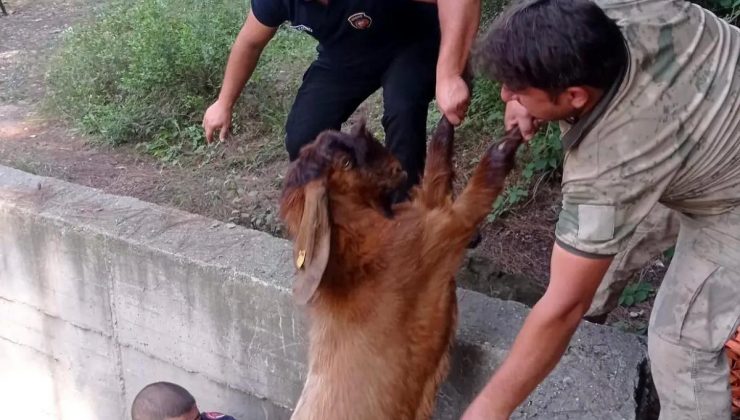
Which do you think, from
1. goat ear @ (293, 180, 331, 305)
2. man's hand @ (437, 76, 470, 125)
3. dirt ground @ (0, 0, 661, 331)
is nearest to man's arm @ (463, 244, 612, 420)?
goat ear @ (293, 180, 331, 305)

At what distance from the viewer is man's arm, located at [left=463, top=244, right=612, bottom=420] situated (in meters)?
2.36

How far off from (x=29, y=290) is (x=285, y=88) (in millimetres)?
3307

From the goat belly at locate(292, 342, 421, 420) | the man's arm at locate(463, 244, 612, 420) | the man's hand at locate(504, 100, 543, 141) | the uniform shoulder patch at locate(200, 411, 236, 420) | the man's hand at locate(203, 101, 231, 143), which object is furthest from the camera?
the man's hand at locate(203, 101, 231, 143)

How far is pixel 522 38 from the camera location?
7.39 ft

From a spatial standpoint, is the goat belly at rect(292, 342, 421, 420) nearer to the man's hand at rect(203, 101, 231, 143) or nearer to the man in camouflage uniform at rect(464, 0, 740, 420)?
the man in camouflage uniform at rect(464, 0, 740, 420)

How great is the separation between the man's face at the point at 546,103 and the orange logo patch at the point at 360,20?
133cm

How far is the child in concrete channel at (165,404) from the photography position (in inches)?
138

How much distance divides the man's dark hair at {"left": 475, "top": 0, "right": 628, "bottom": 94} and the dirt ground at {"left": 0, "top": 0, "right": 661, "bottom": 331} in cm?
204

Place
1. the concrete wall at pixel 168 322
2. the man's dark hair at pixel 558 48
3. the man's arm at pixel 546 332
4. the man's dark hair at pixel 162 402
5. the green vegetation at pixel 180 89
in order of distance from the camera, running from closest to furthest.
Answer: the man's dark hair at pixel 558 48
the man's arm at pixel 546 332
the concrete wall at pixel 168 322
the man's dark hair at pixel 162 402
the green vegetation at pixel 180 89

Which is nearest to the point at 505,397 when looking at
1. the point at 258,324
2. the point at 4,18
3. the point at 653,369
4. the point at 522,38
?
the point at 653,369

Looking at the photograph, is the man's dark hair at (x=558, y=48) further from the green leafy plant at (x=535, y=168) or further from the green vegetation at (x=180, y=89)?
the green vegetation at (x=180, y=89)

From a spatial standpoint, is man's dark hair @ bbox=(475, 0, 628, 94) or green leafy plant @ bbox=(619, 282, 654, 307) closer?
man's dark hair @ bbox=(475, 0, 628, 94)

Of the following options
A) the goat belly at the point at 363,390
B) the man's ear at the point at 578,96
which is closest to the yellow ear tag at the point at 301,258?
the goat belly at the point at 363,390

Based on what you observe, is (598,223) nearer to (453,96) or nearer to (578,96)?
(578,96)
